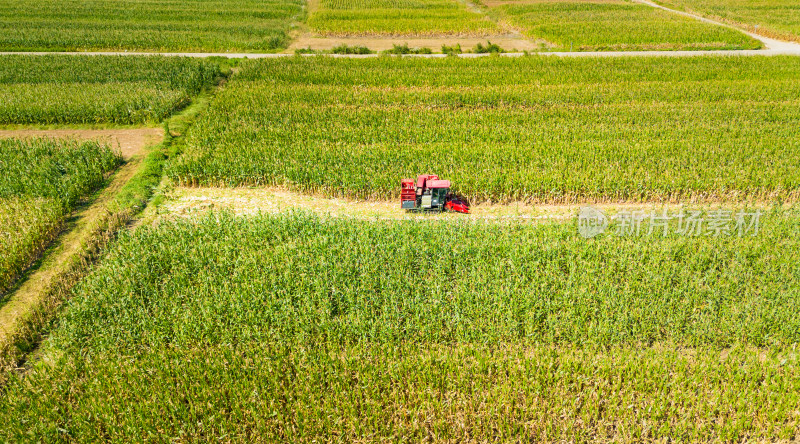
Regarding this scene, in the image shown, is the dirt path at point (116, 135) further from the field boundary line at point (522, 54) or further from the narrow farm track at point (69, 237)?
the field boundary line at point (522, 54)

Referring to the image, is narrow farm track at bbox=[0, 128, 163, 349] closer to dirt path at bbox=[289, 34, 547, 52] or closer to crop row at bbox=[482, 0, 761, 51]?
dirt path at bbox=[289, 34, 547, 52]

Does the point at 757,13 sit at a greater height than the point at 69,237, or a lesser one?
greater

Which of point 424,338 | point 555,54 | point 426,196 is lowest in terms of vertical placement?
point 424,338

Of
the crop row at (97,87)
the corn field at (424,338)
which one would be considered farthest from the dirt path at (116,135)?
the corn field at (424,338)

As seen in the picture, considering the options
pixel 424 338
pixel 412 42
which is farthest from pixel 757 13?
pixel 424 338

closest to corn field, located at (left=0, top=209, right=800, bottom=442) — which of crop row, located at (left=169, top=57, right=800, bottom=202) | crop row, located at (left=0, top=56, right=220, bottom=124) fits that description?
crop row, located at (left=169, top=57, right=800, bottom=202)

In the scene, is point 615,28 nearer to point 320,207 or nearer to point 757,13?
point 757,13
